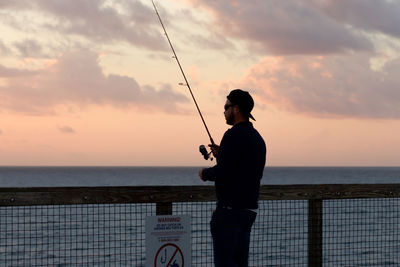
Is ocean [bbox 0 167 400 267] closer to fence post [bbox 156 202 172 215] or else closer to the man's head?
fence post [bbox 156 202 172 215]

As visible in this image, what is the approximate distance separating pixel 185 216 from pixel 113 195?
28.1 inches

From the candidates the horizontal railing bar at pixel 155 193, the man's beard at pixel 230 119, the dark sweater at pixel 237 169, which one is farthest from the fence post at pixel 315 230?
the man's beard at pixel 230 119

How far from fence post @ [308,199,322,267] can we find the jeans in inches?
65.2

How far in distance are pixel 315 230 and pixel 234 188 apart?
189 cm

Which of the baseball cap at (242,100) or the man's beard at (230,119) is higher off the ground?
the baseball cap at (242,100)

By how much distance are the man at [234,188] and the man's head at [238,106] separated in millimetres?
102

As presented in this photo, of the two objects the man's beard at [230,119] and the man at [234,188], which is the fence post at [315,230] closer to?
the man at [234,188]

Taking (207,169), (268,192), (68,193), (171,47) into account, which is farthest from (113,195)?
(171,47)

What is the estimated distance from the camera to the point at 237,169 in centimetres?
440

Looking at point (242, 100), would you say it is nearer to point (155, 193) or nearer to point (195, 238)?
point (155, 193)

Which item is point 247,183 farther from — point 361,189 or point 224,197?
point 361,189

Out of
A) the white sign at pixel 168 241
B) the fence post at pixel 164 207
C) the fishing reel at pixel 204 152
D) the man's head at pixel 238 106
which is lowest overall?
the white sign at pixel 168 241

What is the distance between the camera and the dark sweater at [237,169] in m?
4.38

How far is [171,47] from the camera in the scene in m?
6.90
